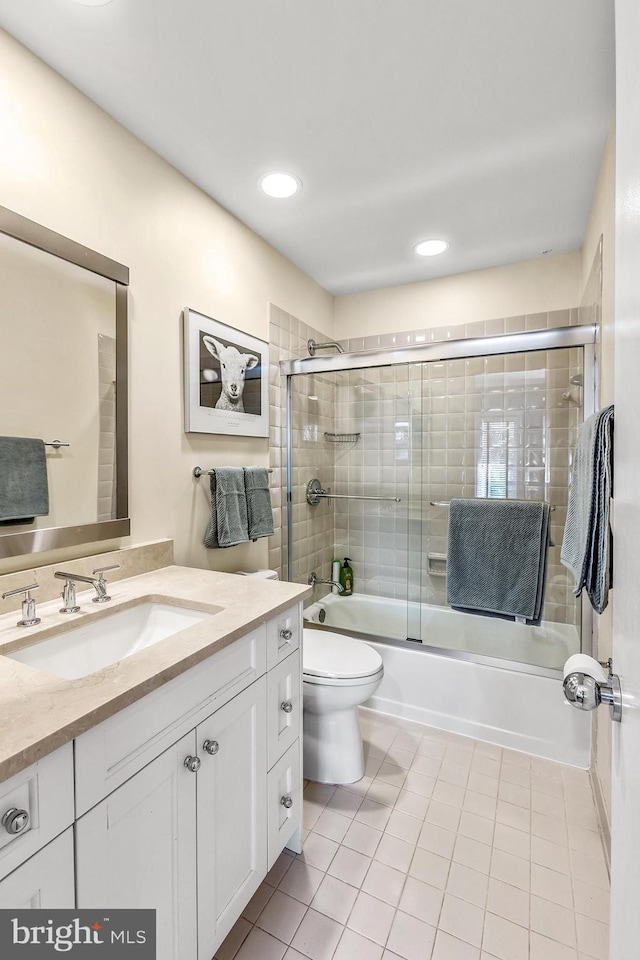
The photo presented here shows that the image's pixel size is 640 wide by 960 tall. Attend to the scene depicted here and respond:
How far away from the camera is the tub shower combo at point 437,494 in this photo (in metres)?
2.00

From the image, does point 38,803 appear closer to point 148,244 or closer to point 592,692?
point 592,692

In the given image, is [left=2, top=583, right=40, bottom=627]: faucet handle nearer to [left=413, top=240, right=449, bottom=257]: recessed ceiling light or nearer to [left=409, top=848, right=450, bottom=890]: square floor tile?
[left=409, top=848, right=450, bottom=890]: square floor tile

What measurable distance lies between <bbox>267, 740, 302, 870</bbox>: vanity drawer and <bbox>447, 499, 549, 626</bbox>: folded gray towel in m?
1.11

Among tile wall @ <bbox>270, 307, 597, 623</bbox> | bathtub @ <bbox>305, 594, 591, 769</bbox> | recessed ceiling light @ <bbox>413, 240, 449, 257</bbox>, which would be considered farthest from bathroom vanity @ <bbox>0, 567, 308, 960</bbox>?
recessed ceiling light @ <bbox>413, 240, 449, 257</bbox>

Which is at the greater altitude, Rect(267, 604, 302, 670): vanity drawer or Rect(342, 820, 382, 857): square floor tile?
Rect(267, 604, 302, 670): vanity drawer

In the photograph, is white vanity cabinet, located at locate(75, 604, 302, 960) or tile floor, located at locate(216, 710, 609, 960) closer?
white vanity cabinet, located at locate(75, 604, 302, 960)

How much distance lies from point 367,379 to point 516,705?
Answer: 1.85 meters

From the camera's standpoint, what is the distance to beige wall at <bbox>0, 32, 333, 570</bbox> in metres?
1.23

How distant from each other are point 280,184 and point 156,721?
1965 mm

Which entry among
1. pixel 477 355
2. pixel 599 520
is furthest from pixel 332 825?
pixel 477 355

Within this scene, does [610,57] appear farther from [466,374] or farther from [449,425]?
[449,425]

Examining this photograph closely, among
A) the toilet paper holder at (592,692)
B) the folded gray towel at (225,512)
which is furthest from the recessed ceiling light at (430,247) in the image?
the toilet paper holder at (592,692)

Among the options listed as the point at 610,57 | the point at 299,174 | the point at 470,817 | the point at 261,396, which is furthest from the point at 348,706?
the point at 610,57

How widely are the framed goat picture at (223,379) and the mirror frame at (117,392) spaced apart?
0.31 meters
